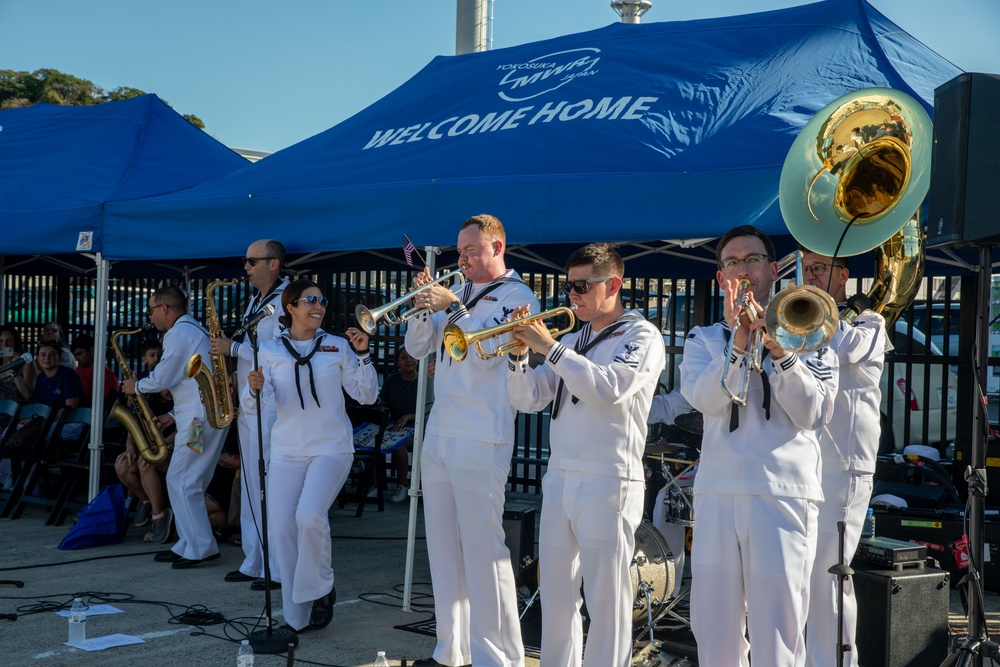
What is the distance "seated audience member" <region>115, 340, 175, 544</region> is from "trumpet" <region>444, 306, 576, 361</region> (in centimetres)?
460

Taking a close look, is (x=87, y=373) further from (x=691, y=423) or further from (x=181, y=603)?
(x=691, y=423)

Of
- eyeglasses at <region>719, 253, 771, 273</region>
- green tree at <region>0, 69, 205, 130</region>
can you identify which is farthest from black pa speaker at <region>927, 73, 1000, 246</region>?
green tree at <region>0, 69, 205, 130</region>

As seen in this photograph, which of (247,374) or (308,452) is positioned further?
(247,374)

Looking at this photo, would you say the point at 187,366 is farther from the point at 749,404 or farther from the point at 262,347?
the point at 749,404

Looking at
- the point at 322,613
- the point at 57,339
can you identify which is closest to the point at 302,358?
the point at 322,613

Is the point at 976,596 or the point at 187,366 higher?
the point at 187,366

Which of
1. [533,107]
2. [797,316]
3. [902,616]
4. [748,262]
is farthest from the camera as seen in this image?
[533,107]

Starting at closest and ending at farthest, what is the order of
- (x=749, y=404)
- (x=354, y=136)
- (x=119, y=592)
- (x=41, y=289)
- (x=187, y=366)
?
1. (x=749, y=404)
2. (x=119, y=592)
3. (x=187, y=366)
4. (x=354, y=136)
5. (x=41, y=289)

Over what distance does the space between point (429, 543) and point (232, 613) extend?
5.83 feet

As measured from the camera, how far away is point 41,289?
13539 millimetres

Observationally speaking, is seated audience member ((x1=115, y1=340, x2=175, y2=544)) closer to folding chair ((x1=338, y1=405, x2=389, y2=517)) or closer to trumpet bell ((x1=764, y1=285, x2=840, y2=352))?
folding chair ((x1=338, y1=405, x2=389, y2=517))

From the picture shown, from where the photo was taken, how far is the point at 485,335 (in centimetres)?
417

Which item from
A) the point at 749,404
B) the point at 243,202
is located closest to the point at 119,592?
the point at 243,202

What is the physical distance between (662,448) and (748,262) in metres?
2.16
